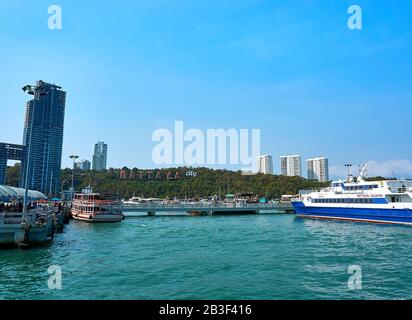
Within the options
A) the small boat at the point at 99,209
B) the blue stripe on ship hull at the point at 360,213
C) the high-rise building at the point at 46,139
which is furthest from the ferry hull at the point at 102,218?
the high-rise building at the point at 46,139

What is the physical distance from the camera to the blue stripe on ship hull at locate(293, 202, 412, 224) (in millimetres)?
49375

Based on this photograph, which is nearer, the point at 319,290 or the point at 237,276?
the point at 319,290

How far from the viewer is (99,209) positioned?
57.8 m

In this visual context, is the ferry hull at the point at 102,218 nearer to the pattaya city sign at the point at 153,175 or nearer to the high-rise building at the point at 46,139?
the high-rise building at the point at 46,139

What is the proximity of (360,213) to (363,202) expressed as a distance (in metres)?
2.01

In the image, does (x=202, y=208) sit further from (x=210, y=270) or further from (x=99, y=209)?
(x=210, y=270)

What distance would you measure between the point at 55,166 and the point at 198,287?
128 meters

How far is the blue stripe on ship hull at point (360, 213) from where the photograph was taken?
162 ft

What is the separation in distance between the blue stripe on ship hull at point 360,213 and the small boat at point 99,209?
38.3 meters

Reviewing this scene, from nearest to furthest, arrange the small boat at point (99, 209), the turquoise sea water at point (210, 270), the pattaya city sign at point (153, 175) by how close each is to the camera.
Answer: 1. the turquoise sea water at point (210, 270)
2. the small boat at point (99, 209)
3. the pattaya city sign at point (153, 175)

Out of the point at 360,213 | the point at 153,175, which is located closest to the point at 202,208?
the point at 360,213
